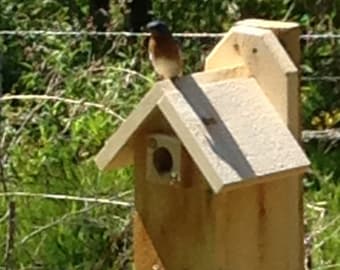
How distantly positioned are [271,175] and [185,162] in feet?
0.56

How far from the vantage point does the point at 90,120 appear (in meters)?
5.05

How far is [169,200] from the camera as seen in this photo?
8.66 feet

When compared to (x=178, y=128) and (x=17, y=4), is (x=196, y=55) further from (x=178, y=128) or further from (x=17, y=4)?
(x=178, y=128)

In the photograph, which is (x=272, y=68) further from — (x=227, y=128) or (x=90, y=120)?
(x=90, y=120)

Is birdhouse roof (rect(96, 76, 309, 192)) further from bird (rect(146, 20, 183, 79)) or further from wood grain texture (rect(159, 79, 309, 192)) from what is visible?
bird (rect(146, 20, 183, 79))

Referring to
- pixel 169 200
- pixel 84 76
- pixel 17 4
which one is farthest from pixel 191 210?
pixel 17 4

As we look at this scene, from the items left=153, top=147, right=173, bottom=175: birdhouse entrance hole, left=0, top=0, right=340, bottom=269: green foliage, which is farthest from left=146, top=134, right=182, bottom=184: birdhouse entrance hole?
left=0, top=0, right=340, bottom=269: green foliage

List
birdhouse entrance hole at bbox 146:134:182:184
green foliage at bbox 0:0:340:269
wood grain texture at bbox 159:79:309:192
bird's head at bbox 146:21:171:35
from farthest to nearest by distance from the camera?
green foliage at bbox 0:0:340:269 → bird's head at bbox 146:21:171:35 → birdhouse entrance hole at bbox 146:134:182:184 → wood grain texture at bbox 159:79:309:192

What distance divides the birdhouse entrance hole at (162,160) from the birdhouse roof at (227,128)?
0.07 m

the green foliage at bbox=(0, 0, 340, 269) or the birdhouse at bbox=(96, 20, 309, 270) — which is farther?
the green foliage at bbox=(0, 0, 340, 269)

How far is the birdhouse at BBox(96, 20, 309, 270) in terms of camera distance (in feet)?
8.21

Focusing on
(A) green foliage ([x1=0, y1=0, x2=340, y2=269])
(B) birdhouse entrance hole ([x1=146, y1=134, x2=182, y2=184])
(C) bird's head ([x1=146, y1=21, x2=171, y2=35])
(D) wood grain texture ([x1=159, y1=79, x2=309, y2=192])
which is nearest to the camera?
(D) wood grain texture ([x1=159, y1=79, x2=309, y2=192])

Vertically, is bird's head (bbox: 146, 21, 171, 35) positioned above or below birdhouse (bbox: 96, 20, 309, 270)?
above

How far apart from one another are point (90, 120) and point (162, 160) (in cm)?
245
